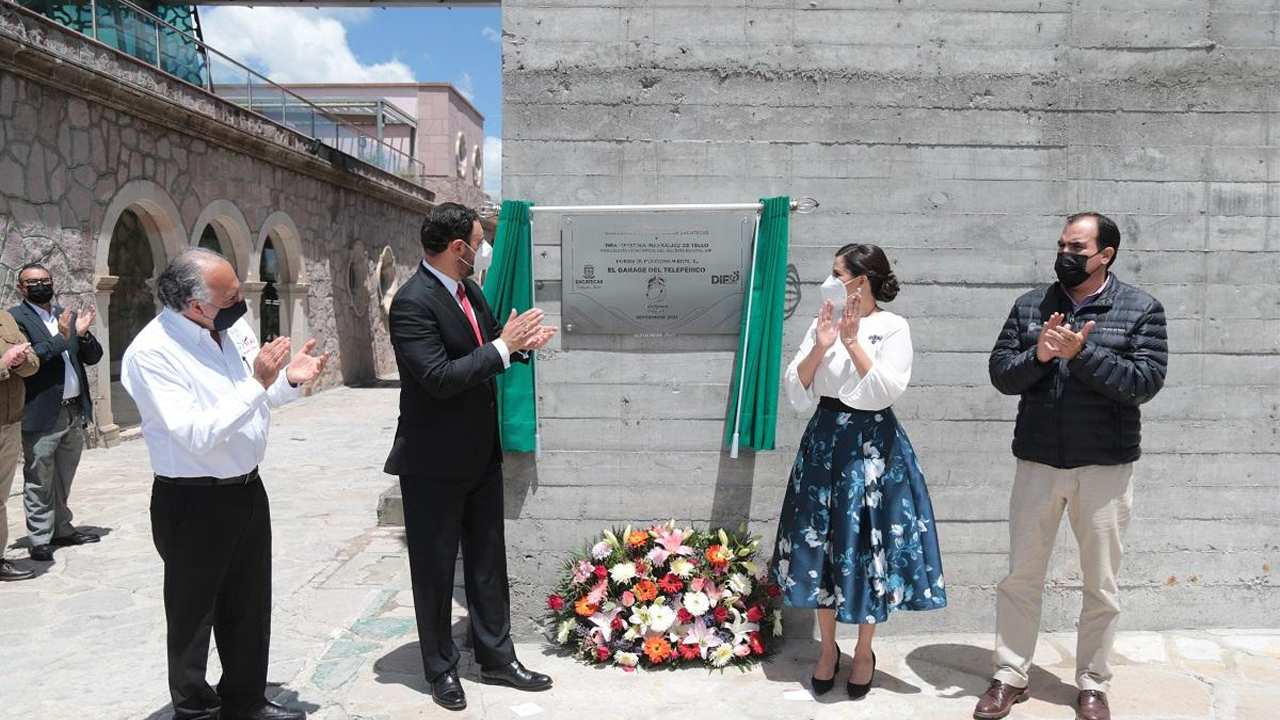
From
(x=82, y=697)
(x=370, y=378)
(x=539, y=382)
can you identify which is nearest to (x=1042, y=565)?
(x=539, y=382)

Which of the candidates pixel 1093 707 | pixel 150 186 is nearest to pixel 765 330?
pixel 1093 707

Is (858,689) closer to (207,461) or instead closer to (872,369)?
Answer: (872,369)

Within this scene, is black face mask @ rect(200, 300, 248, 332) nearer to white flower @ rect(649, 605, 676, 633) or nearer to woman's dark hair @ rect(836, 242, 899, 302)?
white flower @ rect(649, 605, 676, 633)

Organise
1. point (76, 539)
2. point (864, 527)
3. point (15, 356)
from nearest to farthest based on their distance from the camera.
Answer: point (864, 527)
point (15, 356)
point (76, 539)

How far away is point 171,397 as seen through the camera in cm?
291

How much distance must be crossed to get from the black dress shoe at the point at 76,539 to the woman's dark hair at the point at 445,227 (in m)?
3.99

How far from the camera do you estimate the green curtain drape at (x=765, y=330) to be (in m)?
4.07

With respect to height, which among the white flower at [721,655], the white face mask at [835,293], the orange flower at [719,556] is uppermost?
the white face mask at [835,293]

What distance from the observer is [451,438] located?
11.6 ft

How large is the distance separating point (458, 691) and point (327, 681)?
0.64 m

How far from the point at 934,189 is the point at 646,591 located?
215 centimetres

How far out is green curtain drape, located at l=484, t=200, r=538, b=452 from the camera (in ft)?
13.3

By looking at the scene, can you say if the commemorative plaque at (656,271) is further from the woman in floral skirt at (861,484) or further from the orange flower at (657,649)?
the orange flower at (657,649)

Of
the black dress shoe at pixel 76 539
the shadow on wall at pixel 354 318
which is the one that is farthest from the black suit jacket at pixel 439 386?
the shadow on wall at pixel 354 318
